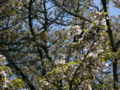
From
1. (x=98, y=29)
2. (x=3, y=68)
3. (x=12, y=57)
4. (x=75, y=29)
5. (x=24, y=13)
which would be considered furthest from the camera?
(x=24, y=13)

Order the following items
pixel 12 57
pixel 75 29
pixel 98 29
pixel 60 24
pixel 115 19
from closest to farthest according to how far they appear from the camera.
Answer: pixel 98 29
pixel 75 29
pixel 12 57
pixel 60 24
pixel 115 19

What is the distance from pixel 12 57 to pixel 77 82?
181 inches

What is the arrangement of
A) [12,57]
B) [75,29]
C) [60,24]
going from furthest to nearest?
[60,24] < [12,57] < [75,29]

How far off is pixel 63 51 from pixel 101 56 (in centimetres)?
556

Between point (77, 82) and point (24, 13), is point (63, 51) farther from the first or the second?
point (77, 82)

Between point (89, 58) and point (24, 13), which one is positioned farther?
point (24, 13)

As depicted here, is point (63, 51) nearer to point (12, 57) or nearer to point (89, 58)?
point (12, 57)

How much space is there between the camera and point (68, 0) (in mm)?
10148

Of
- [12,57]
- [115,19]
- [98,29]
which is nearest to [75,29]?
[98,29]

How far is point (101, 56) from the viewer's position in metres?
4.07

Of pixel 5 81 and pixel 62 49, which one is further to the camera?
pixel 62 49

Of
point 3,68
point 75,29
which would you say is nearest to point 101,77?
point 75,29

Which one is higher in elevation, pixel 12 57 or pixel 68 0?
pixel 68 0

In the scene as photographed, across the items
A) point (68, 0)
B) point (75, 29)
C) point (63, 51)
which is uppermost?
point (68, 0)
